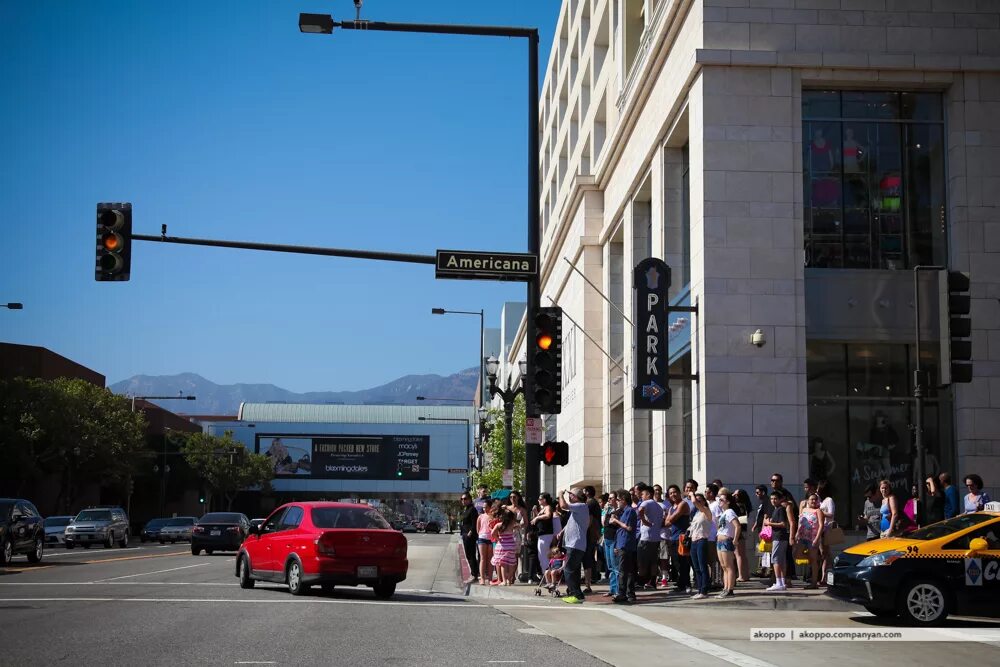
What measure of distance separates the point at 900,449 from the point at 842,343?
2.49 metres

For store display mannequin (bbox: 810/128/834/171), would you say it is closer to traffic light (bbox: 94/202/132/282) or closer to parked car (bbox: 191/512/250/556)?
traffic light (bbox: 94/202/132/282)

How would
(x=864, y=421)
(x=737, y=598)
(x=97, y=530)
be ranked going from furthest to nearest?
(x=97, y=530)
(x=864, y=421)
(x=737, y=598)

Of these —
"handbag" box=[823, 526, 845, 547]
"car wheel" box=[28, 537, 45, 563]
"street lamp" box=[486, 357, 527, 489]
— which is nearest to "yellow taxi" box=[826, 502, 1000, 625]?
"handbag" box=[823, 526, 845, 547]

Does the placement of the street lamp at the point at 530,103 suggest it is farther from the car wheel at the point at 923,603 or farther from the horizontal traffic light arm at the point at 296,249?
the car wheel at the point at 923,603

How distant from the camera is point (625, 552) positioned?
18.8 meters

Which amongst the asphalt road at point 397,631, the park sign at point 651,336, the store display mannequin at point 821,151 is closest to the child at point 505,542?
the asphalt road at point 397,631

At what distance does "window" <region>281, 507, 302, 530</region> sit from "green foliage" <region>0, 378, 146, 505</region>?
42073 millimetres

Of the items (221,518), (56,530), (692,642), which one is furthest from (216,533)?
(692,642)

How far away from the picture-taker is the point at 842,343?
991 inches

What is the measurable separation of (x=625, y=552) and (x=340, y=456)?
347 ft

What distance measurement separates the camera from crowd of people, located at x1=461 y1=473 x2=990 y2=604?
61.9 feet

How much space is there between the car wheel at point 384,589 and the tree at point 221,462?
74269mm

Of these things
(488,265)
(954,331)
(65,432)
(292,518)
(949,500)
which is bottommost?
(292,518)

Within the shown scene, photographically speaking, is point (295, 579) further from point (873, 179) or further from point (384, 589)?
point (873, 179)
